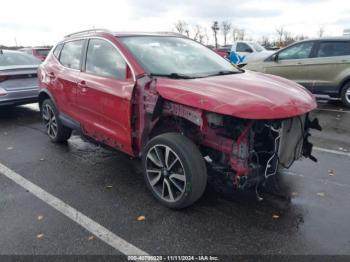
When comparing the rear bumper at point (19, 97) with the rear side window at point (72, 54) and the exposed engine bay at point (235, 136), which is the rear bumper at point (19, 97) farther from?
the exposed engine bay at point (235, 136)


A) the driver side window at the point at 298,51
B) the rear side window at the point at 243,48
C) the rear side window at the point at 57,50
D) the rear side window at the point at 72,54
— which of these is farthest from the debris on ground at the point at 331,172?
the rear side window at the point at 243,48

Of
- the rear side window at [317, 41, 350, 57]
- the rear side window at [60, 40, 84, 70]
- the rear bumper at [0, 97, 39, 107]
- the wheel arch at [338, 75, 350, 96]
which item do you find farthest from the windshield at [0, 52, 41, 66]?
the wheel arch at [338, 75, 350, 96]

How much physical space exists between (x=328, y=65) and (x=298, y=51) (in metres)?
0.98

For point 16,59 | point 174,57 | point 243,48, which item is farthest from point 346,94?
point 243,48

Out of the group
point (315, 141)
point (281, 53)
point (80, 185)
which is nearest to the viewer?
point (80, 185)

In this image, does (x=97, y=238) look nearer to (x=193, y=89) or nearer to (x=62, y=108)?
(x=193, y=89)

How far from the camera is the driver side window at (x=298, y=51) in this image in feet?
30.9

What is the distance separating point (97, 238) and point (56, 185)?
4.72 feet

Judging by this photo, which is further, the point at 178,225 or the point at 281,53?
the point at 281,53

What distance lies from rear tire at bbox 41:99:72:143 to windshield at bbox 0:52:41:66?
2866mm

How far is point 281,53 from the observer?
10016 mm

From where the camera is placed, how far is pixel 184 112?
3428 millimetres

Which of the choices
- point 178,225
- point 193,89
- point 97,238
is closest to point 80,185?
point 97,238

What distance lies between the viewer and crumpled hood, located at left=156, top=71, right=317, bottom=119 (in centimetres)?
301
